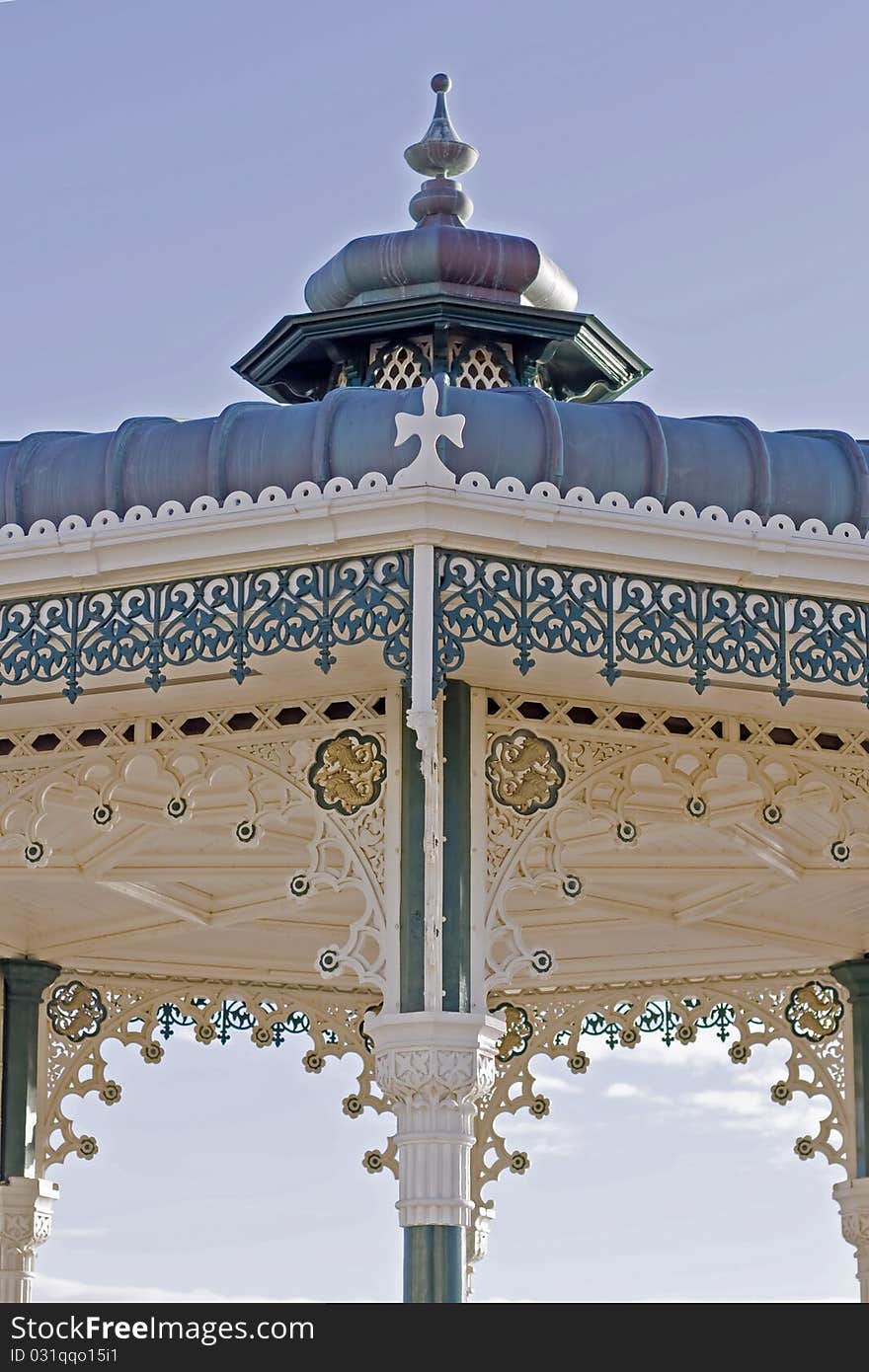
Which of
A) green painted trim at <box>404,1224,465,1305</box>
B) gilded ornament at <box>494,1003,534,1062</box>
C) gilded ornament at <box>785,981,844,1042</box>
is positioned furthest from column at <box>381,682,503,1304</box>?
gilded ornament at <box>494,1003,534,1062</box>

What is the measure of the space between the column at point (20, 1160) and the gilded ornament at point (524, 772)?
5373 mm

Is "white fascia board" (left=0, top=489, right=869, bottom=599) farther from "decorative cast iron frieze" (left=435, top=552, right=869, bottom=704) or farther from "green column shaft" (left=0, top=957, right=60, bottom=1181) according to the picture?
"green column shaft" (left=0, top=957, right=60, bottom=1181)

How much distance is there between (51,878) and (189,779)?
8.86 ft

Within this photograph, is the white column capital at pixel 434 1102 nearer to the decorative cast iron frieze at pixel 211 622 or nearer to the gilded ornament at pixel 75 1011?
the decorative cast iron frieze at pixel 211 622

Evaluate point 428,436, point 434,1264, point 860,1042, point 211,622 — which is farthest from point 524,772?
point 860,1042

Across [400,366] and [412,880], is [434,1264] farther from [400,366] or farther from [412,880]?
[400,366]

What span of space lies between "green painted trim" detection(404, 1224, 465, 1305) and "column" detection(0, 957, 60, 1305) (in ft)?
17.2

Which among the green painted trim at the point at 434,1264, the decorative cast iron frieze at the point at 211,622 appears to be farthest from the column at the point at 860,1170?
the decorative cast iron frieze at the point at 211,622

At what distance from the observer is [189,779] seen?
38.7ft

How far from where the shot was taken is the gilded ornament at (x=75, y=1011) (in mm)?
16047

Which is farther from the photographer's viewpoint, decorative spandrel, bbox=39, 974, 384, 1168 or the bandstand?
decorative spandrel, bbox=39, 974, 384, 1168

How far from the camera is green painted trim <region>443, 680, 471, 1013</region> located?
1061 cm
